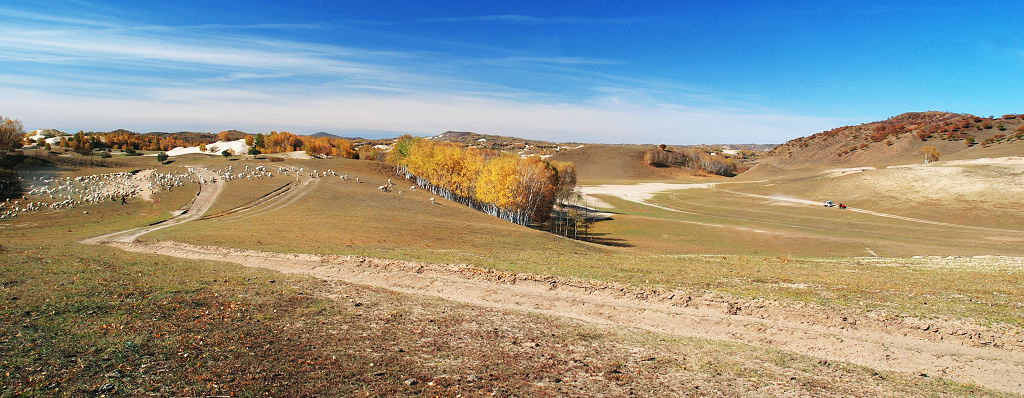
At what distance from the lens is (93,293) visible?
44.3 ft

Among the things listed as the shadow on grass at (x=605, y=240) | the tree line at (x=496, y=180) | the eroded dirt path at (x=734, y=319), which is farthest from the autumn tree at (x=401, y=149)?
the eroded dirt path at (x=734, y=319)

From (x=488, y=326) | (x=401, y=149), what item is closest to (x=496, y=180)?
(x=401, y=149)

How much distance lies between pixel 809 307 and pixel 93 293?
2094cm

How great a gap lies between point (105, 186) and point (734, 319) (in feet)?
Answer: 249

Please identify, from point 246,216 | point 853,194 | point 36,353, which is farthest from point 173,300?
point 853,194

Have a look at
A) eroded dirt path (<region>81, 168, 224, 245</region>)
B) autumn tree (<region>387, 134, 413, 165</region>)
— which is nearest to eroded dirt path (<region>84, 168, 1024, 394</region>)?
eroded dirt path (<region>81, 168, 224, 245</region>)

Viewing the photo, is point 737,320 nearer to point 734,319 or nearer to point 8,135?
point 734,319

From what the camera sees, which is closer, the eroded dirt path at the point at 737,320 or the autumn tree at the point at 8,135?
the eroded dirt path at the point at 737,320

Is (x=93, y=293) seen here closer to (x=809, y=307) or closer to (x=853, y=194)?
(x=809, y=307)

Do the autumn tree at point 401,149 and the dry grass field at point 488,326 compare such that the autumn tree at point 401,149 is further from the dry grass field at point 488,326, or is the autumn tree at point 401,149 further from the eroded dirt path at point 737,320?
the eroded dirt path at point 737,320

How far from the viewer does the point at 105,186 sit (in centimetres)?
6112

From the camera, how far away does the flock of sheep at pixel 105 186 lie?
4659cm

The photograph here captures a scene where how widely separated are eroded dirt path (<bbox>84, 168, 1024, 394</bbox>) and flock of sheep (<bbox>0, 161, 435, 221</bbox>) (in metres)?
41.7

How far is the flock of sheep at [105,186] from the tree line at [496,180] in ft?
31.8
